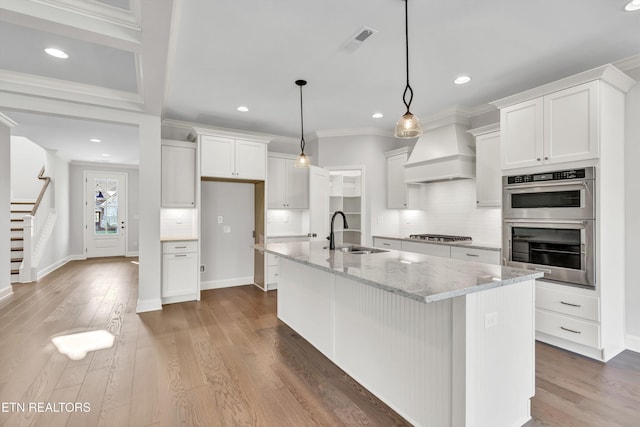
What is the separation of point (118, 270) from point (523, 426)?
7631 millimetres

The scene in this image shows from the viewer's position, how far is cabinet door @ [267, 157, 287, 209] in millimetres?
5362

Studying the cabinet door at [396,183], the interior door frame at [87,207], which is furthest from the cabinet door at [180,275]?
the interior door frame at [87,207]

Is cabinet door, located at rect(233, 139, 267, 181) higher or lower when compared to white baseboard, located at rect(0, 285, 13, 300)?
higher

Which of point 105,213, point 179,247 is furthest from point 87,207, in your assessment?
point 179,247

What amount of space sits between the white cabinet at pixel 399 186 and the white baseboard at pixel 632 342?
113 inches

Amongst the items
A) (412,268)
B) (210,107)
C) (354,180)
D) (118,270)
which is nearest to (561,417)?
(412,268)

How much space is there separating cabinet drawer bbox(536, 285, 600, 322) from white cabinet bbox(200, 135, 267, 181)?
395cm

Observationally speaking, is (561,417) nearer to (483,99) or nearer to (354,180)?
(483,99)

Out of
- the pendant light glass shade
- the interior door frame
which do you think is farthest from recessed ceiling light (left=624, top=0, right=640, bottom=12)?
the interior door frame

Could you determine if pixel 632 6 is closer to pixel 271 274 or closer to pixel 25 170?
pixel 271 274

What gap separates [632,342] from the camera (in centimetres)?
293

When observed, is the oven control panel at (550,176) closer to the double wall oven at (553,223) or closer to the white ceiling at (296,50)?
the double wall oven at (553,223)

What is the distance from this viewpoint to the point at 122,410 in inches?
80.6

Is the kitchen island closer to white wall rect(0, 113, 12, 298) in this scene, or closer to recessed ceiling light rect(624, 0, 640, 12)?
recessed ceiling light rect(624, 0, 640, 12)
